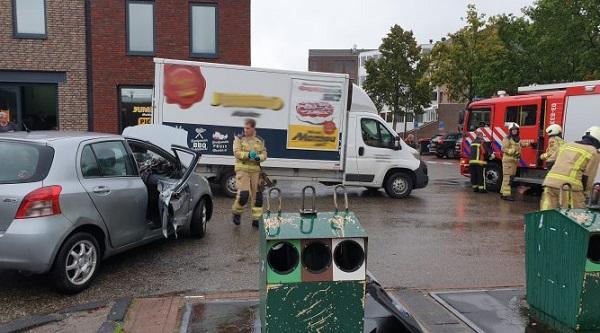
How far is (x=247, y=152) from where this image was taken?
8.28 meters

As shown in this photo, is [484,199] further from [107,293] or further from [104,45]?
[104,45]

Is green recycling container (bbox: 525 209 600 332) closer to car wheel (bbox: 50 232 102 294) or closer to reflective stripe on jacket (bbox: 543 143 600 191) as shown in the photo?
reflective stripe on jacket (bbox: 543 143 600 191)

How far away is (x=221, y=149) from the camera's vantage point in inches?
471

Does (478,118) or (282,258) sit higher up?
(478,118)

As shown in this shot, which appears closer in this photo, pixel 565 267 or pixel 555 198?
pixel 565 267

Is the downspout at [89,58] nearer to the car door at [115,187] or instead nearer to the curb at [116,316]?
the car door at [115,187]

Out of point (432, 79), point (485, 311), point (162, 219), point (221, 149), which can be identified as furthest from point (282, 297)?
point (432, 79)

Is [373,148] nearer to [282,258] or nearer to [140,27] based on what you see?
[282,258]

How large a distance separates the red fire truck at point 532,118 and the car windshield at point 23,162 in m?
10.7

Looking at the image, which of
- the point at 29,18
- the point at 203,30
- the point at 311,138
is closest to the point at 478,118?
the point at 311,138

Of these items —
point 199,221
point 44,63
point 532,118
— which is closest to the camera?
point 199,221

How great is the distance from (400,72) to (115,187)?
36.7 meters

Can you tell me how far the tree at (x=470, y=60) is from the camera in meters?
28.7

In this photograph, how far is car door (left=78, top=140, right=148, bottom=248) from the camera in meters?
5.61
